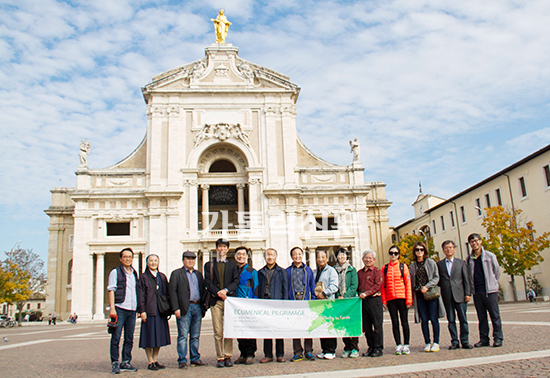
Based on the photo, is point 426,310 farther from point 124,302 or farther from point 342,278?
point 124,302

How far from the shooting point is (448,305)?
32.7 feet

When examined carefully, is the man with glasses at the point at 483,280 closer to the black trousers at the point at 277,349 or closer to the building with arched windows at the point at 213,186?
the black trousers at the point at 277,349

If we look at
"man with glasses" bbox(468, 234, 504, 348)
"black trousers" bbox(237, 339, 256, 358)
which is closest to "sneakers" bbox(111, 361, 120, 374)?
"black trousers" bbox(237, 339, 256, 358)

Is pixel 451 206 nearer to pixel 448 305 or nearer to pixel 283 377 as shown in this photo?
pixel 448 305

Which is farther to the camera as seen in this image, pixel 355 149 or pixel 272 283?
pixel 355 149

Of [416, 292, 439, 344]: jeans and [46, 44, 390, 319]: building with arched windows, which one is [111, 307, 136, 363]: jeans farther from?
[46, 44, 390, 319]: building with arched windows

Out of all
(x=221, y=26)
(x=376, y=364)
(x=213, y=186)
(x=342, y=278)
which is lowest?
(x=376, y=364)

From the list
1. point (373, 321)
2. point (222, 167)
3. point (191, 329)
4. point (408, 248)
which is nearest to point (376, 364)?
point (373, 321)

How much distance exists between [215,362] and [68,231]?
1493 inches

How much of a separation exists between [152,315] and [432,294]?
5489 mm

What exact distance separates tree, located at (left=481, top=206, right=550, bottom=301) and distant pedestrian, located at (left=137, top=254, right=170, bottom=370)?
26.4 metres

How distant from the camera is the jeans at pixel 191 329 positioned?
9.34 m

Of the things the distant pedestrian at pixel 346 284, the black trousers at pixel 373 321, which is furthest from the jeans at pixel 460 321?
the distant pedestrian at pixel 346 284

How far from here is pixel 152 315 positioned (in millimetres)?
9297
